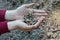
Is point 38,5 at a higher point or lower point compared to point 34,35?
higher

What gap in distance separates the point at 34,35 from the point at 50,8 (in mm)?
285

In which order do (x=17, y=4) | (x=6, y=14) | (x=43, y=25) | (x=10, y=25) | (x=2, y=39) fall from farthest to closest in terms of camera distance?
(x=17, y=4), (x=2, y=39), (x=43, y=25), (x=6, y=14), (x=10, y=25)

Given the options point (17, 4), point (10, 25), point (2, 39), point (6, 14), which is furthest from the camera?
point (17, 4)

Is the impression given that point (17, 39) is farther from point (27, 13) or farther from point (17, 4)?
point (17, 4)

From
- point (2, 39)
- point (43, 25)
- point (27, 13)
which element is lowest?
point (2, 39)

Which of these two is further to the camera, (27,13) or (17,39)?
(17,39)

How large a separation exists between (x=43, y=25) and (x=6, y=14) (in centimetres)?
32

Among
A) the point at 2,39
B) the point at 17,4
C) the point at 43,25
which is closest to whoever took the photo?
the point at 43,25

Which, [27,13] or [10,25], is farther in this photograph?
[27,13]

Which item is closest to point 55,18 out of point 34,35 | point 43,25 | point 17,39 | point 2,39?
point 43,25

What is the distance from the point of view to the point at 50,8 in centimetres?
178

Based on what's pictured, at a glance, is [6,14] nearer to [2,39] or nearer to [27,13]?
[27,13]

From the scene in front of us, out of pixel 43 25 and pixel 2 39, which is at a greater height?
pixel 43 25

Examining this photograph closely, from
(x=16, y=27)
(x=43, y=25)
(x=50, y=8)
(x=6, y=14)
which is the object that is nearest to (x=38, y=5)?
(x=50, y=8)
